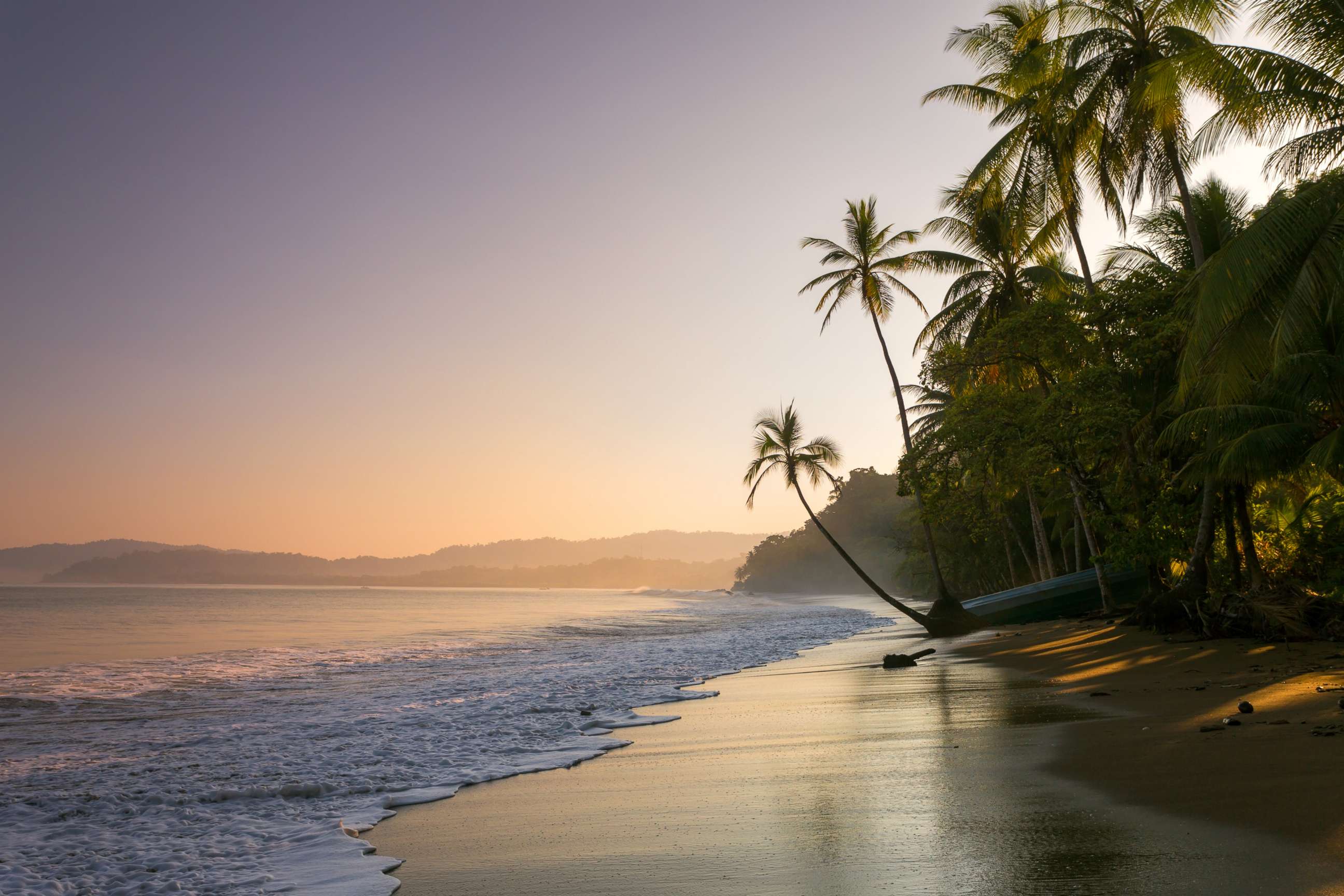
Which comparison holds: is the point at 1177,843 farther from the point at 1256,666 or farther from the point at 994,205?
the point at 994,205

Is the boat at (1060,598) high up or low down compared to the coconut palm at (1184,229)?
down

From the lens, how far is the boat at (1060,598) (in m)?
20.0

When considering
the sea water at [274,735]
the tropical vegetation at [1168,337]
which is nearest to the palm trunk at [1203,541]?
the tropical vegetation at [1168,337]

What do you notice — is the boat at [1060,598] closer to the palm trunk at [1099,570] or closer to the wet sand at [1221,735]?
the palm trunk at [1099,570]

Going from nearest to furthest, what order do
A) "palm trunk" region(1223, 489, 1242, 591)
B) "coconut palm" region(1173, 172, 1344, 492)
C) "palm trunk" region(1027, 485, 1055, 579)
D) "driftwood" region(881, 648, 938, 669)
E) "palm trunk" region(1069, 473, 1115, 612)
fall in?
"coconut palm" region(1173, 172, 1344, 492) < "driftwood" region(881, 648, 938, 669) < "palm trunk" region(1223, 489, 1242, 591) < "palm trunk" region(1069, 473, 1115, 612) < "palm trunk" region(1027, 485, 1055, 579)

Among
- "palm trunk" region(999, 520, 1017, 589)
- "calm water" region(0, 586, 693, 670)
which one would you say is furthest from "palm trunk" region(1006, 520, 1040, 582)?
"calm water" region(0, 586, 693, 670)

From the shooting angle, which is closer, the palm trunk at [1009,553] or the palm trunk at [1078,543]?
the palm trunk at [1078,543]

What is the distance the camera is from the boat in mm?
19969

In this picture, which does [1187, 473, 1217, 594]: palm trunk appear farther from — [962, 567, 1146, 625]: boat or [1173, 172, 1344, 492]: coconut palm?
[962, 567, 1146, 625]: boat

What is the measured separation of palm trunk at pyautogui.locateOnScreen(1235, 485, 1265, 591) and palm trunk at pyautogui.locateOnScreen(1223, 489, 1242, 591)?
0.14 meters

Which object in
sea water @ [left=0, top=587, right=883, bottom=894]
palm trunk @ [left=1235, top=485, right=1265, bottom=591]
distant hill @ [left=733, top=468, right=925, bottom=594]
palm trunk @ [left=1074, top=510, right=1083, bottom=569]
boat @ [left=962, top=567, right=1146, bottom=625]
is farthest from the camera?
distant hill @ [left=733, top=468, right=925, bottom=594]

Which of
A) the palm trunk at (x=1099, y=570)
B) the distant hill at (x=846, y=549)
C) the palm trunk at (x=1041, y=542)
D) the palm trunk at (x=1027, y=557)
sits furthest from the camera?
the distant hill at (x=846, y=549)

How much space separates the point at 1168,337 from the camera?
45.3 ft

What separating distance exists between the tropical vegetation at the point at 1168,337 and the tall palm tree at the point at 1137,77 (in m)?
0.04
